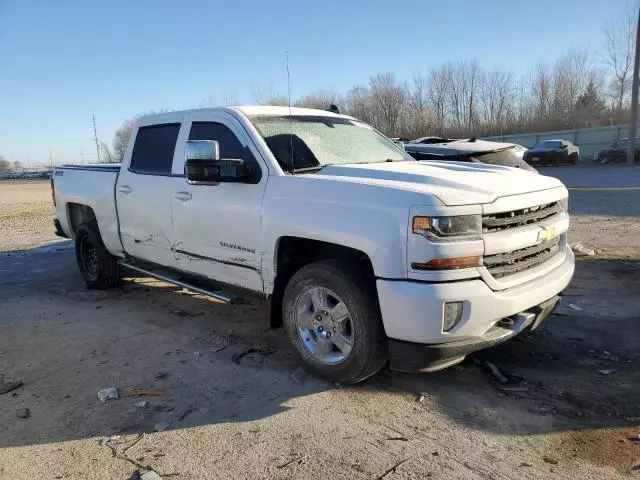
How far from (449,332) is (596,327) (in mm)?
2366

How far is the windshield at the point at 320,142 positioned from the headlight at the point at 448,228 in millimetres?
1418

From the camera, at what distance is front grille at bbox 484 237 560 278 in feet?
11.4

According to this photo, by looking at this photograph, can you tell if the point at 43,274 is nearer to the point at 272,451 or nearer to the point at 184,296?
the point at 184,296

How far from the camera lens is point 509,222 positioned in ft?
11.7

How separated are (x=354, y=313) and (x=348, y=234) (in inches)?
21.4

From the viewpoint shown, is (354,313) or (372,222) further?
(354,313)

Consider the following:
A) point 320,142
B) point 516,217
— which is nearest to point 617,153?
point 320,142

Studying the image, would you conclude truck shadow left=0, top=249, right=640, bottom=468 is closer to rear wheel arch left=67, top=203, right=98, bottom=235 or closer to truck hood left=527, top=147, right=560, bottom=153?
rear wheel arch left=67, top=203, right=98, bottom=235

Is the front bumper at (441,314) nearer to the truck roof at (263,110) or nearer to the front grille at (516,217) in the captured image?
the front grille at (516,217)

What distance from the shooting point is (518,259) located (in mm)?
3686

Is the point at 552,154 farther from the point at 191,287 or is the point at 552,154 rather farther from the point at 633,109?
the point at 191,287

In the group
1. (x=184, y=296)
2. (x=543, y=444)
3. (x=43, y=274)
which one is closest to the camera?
(x=543, y=444)

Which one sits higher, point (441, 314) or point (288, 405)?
point (441, 314)

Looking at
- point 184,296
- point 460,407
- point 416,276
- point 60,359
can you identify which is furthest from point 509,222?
point 184,296
